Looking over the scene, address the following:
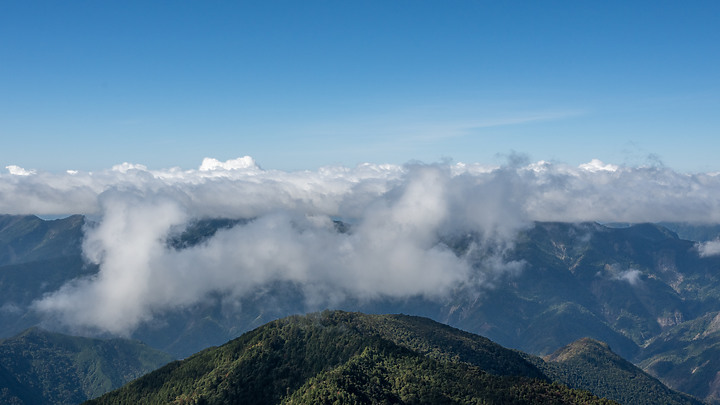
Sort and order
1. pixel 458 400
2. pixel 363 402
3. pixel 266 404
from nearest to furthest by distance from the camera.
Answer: pixel 363 402, pixel 458 400, pixel 266 404

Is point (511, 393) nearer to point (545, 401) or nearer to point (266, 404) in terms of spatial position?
point (545, 401)

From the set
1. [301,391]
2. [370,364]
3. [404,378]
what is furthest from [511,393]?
[301,391]

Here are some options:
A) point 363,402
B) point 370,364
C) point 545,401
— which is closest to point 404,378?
point 370,364

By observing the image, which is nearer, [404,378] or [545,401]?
[545,401]

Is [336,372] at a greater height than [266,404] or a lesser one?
greater

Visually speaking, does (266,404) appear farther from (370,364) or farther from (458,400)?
(458,400)

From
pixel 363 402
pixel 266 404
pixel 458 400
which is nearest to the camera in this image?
pixel 363 402

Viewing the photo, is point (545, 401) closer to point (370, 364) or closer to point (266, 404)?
point (370, 364)

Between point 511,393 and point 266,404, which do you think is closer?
point 511,393
